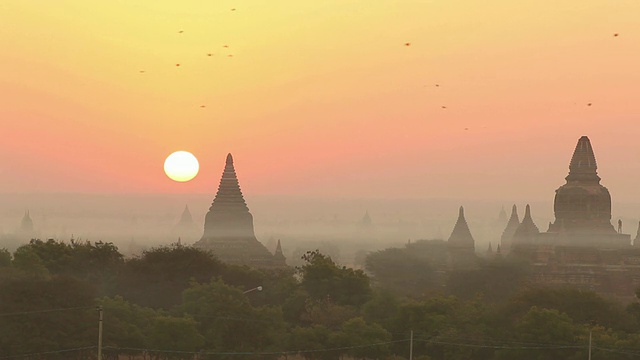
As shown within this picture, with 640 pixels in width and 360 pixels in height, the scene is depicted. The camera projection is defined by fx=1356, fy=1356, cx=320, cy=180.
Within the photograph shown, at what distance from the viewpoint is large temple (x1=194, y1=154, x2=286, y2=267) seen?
164125 millimetres

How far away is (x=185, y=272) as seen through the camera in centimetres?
9069

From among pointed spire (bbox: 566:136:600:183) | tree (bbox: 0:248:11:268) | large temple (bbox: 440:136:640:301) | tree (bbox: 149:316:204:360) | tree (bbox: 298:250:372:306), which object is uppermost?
pointed spire (bbox: 566:136:600:183)

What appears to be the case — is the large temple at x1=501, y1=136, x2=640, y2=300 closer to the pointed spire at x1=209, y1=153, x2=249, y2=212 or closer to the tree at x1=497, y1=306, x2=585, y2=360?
the pointed spire at x1=209, y1=153, x2=249, y2=212

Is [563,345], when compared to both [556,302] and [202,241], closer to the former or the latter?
[556,302]

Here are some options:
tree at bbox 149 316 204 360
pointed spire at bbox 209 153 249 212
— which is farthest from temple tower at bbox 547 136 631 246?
tree at bbox 149 316 204 360

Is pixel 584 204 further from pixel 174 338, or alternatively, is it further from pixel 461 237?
pixel 174 338

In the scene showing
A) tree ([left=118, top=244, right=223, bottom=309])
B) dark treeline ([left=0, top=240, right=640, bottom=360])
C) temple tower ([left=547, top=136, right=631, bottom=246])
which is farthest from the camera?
temple tower ([left=547, top=136, right=631, bottom=246])

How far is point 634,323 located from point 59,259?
125 feet

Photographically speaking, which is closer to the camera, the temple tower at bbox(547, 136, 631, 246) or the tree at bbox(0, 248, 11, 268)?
the tree at bbox(0, 248, 11, 268)

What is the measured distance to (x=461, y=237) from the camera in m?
194

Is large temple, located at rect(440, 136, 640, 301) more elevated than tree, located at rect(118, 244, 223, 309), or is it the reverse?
large temple, located at rect(440, 136, 640, 301)

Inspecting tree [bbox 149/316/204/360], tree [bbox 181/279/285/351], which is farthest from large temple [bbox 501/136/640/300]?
tree [bbox 149/316/204/360]

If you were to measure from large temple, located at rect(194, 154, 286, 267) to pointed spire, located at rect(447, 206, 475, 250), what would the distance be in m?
32.2

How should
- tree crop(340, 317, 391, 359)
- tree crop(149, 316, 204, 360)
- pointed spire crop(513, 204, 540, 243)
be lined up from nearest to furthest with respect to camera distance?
tree crop(149, 316, 204, 360) → tree crop(340, 317, 391, 359) → pointed spire crop(513, 204, 540, 243)
